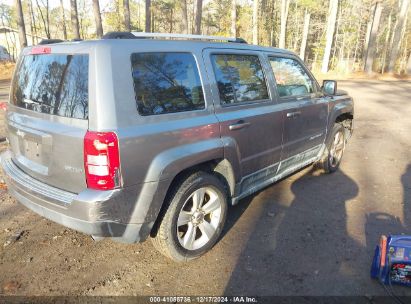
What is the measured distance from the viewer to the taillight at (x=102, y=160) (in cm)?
239

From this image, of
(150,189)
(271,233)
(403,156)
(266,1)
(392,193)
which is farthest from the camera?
(266,1)

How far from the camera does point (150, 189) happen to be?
265cm

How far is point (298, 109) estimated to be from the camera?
4305mm

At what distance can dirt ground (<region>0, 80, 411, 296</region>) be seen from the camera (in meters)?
2.86

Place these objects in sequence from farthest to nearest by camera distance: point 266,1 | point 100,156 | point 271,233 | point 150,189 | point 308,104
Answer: point 266,1, point 308,104, point 271,233, point 150,189, point 100,156

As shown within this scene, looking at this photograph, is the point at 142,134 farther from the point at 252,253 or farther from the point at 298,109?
the point at 298,109

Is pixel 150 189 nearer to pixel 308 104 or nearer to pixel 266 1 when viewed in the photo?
pixel 308 104

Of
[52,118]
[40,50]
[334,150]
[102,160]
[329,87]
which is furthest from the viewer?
[334,150]

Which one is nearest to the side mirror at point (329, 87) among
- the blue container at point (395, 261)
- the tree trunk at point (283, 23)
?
the blue container at point (395, 261)

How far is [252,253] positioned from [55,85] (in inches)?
92.2

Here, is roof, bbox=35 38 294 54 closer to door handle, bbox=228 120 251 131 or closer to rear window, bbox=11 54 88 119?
rear window, bbox=11 54 88 119

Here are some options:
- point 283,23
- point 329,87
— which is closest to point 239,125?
point 329,87

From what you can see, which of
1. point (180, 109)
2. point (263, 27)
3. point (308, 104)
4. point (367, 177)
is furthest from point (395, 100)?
point (263, 27)

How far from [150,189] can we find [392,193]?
3.80 m
